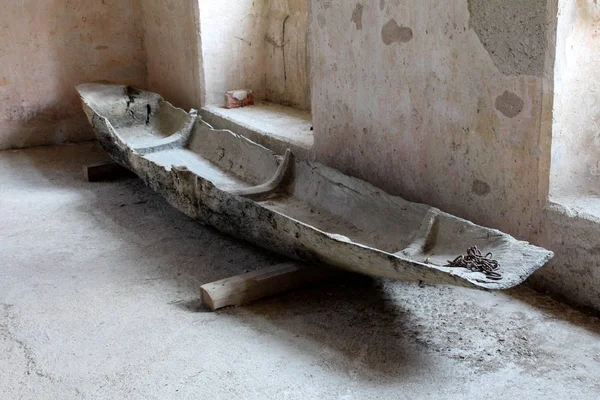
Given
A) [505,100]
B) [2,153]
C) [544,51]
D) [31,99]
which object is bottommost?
[2,153]

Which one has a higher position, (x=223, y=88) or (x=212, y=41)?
(x=212, y=41)

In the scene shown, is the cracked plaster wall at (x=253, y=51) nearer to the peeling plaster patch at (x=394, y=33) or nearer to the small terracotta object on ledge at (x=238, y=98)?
the small terracotta object on ledge at (x=238, y=98)

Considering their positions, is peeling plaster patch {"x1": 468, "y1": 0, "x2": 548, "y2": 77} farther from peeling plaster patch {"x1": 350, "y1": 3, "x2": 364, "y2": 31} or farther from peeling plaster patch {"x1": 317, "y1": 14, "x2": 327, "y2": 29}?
peeling plaster patch {"x1": 317, "y1": 14, "x2": 327, "y2": 29}

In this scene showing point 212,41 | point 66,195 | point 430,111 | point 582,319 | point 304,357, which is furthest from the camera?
point 212,41

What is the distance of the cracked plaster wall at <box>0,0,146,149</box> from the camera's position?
6977mm

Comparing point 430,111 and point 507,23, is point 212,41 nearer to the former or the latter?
point 430,111

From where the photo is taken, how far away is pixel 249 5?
21.1ft

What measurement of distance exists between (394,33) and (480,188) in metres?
1.05

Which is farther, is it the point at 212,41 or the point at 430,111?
the point at 212,41

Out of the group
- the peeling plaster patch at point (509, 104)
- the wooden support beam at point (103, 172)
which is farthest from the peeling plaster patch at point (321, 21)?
the wooden support beam at point (103, 172)

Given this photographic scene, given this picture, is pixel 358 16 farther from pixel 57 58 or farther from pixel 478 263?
pixel 57 58

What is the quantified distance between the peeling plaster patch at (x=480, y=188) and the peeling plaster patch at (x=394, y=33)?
2.99 feet

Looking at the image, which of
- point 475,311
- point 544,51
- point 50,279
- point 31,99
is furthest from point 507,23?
point 31,99

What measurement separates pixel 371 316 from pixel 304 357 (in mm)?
470
